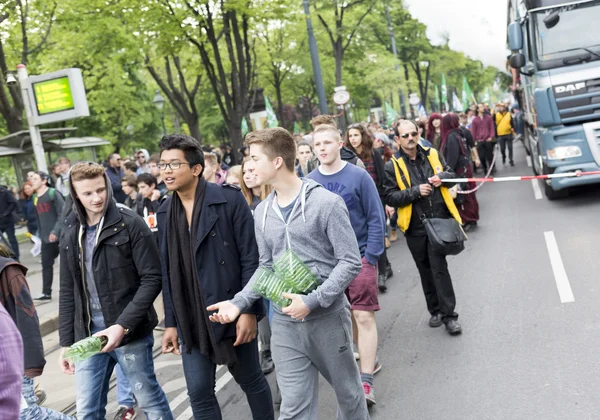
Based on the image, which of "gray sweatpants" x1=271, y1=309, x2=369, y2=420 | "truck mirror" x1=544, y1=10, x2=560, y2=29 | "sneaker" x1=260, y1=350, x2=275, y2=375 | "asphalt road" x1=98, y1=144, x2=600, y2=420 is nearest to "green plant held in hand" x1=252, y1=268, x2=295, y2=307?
"gray sweatpants" x1=271, y1=309, x2=369, y2=420

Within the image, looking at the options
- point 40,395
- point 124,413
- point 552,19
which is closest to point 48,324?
point 40,395

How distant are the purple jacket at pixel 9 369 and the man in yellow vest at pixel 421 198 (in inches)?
186

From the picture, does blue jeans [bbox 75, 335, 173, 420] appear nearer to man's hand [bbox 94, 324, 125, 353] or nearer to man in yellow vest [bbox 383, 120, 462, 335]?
man's hand [bbox 94, 324, 125, 353]

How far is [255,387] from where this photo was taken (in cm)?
422

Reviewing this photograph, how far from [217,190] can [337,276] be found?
98cm

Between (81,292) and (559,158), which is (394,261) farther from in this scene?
(81,292)

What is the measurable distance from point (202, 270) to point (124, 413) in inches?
83.2

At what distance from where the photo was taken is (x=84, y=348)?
384cm

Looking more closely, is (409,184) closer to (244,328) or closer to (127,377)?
(244,328)

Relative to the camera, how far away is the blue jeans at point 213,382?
4062 mm

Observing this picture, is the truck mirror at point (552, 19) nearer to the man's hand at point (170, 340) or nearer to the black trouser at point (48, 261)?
the black trouser at point (48, 261)

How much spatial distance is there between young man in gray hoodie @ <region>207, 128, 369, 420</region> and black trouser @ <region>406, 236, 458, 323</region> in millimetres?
2846

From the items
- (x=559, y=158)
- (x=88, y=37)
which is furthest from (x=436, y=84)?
(x=559, y=158)

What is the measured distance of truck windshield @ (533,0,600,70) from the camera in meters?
11.7
